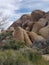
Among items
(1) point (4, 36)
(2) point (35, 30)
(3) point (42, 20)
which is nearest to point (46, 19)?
(3) point (42, 20)

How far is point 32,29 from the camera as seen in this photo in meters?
55.1

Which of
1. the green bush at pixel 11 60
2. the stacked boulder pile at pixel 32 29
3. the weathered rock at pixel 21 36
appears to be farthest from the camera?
the stacked boulder pile at pixel 32 29

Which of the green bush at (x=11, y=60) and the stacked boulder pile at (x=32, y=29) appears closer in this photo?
the green bush at (x=11, y=60)

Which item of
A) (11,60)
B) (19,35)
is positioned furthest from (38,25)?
(11,60)

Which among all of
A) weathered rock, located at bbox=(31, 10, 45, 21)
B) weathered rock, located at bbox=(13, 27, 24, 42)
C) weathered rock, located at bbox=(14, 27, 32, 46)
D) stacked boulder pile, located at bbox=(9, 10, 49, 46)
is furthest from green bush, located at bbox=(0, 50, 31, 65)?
weathered rock, located at bbox=(31, 10, 45, 21)

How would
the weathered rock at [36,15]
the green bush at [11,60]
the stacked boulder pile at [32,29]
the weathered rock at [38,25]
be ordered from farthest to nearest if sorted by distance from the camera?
the weathered rock at [36,15], the weathered rock at [38,25], the stacked boulder pile at [32,29], the green bush at [11,60]

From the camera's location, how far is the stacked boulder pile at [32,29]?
153ft

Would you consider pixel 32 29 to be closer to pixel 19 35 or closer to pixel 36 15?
pixel 19 35

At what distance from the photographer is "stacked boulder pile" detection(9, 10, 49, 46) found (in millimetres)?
46497

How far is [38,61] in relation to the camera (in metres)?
20.2

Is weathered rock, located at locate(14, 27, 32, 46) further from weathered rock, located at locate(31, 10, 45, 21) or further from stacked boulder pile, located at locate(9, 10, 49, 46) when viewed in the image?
weathered rock, located at locate(31, 10, 45, 21)

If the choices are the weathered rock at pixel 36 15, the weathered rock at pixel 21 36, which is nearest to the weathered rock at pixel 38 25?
the weathered rock at pixel 21 36

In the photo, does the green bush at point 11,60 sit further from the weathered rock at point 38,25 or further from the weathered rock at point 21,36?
the weathered rock at point 38,25

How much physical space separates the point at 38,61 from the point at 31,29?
120ft
